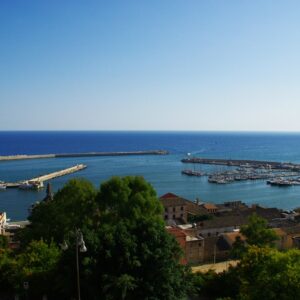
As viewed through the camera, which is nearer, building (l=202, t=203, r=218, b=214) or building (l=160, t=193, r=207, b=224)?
building (l=160, t=193, r=207, b=224)

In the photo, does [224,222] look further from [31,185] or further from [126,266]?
[31,185]

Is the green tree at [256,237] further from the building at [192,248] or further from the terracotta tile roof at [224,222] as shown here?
the terracotta tile roof at [224,222]

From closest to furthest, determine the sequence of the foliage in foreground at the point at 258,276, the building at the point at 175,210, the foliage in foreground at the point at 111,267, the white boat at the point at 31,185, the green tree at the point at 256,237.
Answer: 1. the foliage in foreground at the point at 258,276
2. the foliage in foreground at the point at 111,267
3. the green tree at the point at 256,237
4. the building at the point at 175,210
5. the white boat at the point at 31,185

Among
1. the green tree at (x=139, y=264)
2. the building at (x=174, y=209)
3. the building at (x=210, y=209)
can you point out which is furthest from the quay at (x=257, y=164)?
the green tree at (x=139, y=264)

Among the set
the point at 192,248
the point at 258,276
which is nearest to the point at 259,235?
the point at 192,248

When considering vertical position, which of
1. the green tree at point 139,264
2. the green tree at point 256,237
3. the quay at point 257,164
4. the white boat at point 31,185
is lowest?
the white boat at point 31,185

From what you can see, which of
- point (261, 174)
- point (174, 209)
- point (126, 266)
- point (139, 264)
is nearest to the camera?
point (139, 264)

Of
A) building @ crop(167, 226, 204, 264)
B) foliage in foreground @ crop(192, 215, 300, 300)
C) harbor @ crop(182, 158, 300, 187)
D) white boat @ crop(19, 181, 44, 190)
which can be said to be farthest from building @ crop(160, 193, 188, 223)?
harbor @ crop(182, 158, 300, 187)

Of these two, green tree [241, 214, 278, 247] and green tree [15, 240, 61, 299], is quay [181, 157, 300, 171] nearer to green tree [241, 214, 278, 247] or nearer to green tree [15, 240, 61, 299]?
green tree [241, 214, 278, 247]

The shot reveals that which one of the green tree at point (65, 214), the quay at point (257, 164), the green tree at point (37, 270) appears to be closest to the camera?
the green tree at point (37, 270)

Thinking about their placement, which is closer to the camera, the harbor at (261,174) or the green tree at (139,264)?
the green tree at (139,264)

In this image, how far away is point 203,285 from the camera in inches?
837

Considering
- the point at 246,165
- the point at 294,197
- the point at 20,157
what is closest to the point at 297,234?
the point at 294,197

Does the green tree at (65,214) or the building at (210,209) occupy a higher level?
the green tree at (65,214)
